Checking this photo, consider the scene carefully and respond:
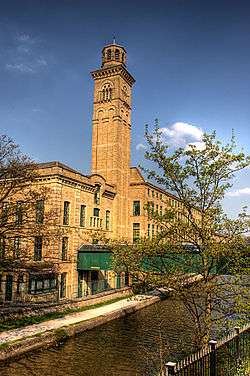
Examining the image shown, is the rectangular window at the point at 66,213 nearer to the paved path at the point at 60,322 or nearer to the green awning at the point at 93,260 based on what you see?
the green awning at the point at 93,260

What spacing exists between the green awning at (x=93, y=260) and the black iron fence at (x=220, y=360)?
20.7 m

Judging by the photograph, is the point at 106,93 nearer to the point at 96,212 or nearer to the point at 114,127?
the point at 114,127

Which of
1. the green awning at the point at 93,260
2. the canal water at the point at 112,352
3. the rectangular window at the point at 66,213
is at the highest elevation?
the rectangular window at the point at 66,213

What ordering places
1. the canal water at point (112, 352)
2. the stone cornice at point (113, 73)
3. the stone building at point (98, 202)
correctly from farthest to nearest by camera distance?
1. the stone cornice at point (113, 73)
2. the stone building at point (98, 202)
3. the canal water at point (112, 352)

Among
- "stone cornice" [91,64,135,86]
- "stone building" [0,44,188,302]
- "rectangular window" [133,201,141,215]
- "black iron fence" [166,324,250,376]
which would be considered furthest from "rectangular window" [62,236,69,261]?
"stone cornice" [91,64,135,86]

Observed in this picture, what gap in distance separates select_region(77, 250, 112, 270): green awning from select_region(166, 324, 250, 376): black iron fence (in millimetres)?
20655

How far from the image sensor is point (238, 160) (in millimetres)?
11852

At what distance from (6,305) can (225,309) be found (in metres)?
19.7

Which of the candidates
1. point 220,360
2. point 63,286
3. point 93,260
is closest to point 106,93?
point 93,260

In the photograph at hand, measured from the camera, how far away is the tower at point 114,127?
45.6 meters

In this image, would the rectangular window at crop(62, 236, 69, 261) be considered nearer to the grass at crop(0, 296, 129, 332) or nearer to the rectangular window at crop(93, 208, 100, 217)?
the rectangular window at crop(93, 208, 100, 217)

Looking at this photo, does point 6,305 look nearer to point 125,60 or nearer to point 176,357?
point 176,357

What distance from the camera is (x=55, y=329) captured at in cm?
2022

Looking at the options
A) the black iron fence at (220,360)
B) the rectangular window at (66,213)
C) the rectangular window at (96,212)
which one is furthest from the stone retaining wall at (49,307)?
the black iron fence at (220,360)
